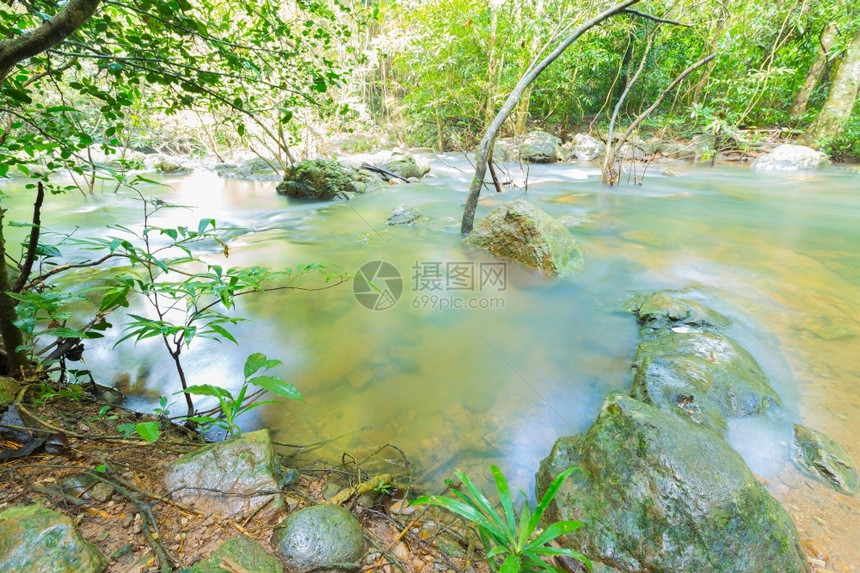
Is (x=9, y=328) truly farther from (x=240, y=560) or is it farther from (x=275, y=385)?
(x=240, y=560)

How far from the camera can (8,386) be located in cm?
155

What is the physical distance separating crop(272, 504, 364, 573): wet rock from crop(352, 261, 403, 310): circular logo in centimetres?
219

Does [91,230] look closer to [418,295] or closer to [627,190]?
[418,295]

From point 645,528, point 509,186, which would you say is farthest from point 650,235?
point 645,528

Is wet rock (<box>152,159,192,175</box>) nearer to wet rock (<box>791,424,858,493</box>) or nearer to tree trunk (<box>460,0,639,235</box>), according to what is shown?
tree trunk (<box>460,0,639,235</box>)

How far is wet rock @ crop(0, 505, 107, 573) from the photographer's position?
0.92 m

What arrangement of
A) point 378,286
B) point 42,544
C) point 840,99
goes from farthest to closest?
point 840,99 → point 378,286 → point 42,544

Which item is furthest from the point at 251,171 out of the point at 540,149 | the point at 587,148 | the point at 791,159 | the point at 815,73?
the point at 815,73

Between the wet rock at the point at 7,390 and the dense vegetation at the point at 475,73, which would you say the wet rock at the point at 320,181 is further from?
the wet rock at the point at 7,390

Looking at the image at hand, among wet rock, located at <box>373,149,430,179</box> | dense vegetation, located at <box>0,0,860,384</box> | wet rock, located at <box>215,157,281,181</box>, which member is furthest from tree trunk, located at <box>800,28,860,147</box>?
wet rock, located at <box>215,157,281,181</box>

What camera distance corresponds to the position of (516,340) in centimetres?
319

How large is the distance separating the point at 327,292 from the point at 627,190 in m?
7.97

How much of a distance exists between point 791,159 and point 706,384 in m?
14.5

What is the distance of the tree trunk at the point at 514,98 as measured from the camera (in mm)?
4449
